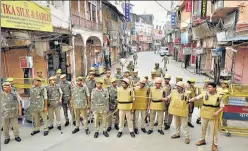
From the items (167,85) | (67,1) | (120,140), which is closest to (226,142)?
(167,85)

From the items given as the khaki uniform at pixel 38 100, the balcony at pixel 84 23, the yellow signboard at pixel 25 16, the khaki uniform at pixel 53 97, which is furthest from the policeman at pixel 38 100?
the balcony at pixel 84 23

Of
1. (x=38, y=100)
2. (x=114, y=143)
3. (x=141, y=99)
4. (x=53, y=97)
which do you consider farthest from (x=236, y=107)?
(x=38, y=100)

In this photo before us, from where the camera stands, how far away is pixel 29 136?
23.1 feet

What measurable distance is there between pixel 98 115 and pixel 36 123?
6.47 feet

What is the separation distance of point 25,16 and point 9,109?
482 cm

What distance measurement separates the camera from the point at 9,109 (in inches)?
249

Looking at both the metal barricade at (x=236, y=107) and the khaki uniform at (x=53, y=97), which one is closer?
the metal barricade at (x=236, y=107)

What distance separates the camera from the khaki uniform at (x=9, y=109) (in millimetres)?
6305

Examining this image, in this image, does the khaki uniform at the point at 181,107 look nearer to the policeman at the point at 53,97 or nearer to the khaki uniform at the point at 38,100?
the policeman at the point at 53,97

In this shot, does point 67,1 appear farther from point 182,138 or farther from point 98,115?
point 182,138

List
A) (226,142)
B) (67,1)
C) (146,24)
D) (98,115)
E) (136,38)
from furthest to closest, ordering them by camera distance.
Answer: (146,24), (136,38), (67,1), (98,115), (226,142)

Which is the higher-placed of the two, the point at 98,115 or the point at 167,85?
the point at 167,85

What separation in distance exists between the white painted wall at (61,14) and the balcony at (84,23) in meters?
0.79

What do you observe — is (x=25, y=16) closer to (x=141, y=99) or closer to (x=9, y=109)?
(x=9, y=109)
